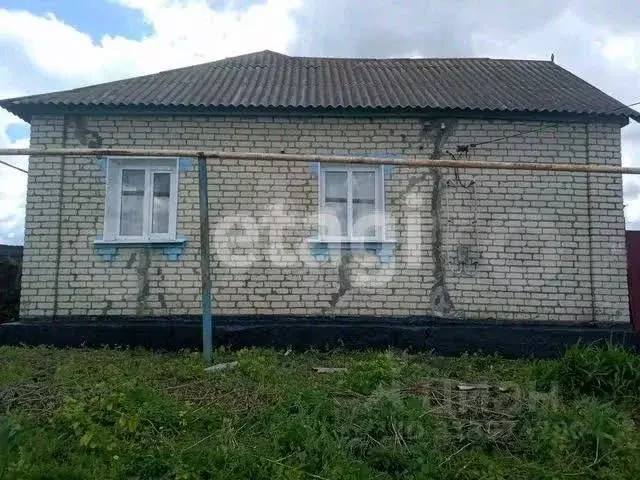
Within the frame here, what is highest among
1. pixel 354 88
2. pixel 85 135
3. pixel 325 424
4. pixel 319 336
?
pixel 354 88

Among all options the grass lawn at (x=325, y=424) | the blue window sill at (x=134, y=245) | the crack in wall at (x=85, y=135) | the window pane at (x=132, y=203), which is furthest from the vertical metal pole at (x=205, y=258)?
the crack in wall at (x=85, y=135)

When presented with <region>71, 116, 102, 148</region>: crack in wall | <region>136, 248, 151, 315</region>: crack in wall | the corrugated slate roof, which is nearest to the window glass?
the corrugated slate roof

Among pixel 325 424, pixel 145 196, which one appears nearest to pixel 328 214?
pixel 145 196

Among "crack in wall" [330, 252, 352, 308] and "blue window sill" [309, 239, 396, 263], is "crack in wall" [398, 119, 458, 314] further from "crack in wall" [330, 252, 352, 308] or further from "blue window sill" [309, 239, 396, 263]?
"crack in wall" [330, 252, 352, 308]

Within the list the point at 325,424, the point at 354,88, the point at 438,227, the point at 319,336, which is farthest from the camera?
the point at 354,88

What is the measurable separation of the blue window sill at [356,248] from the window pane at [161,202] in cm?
184

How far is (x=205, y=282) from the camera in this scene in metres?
4.99

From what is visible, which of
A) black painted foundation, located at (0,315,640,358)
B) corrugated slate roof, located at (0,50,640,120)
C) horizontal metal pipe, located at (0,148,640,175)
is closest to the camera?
horizontal metal pipe, located at (0,148,640,175)

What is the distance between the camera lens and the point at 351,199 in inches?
263

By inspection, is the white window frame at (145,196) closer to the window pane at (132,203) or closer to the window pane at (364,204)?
the window pane at (132,203)

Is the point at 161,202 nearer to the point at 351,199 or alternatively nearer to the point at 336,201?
the point at 336,201

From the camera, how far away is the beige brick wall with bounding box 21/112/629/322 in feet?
21.2

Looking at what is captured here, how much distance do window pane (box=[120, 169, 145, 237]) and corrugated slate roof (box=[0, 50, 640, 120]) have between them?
2.84 feet

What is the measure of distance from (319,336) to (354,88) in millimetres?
3566
